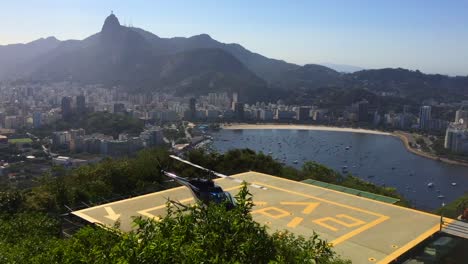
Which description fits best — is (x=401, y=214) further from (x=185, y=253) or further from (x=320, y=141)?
(x=320, y=141)

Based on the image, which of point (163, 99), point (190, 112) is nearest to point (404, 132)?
point (190, 112)

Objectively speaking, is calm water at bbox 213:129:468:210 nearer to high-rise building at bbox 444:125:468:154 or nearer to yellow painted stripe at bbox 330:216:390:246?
high-rise building at bbox 444:125:468:154

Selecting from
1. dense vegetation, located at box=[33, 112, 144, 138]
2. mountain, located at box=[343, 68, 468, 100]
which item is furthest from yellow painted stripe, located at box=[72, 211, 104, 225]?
mountain, located at box=[343, 68, 468, 100]

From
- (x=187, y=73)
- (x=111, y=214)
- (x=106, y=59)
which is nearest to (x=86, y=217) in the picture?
(x=111, y=214)

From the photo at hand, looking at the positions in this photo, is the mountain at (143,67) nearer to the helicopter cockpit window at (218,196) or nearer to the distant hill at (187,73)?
the distant hill at (187,73)

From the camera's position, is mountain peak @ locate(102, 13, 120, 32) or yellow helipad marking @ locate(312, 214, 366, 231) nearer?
yellow helipad marking @ locate(312, 214, 366, 231)

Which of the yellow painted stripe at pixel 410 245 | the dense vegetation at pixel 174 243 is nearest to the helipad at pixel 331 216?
the yellow painted stripe at pixel 410 245

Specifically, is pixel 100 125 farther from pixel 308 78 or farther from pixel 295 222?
pixel 308 78
